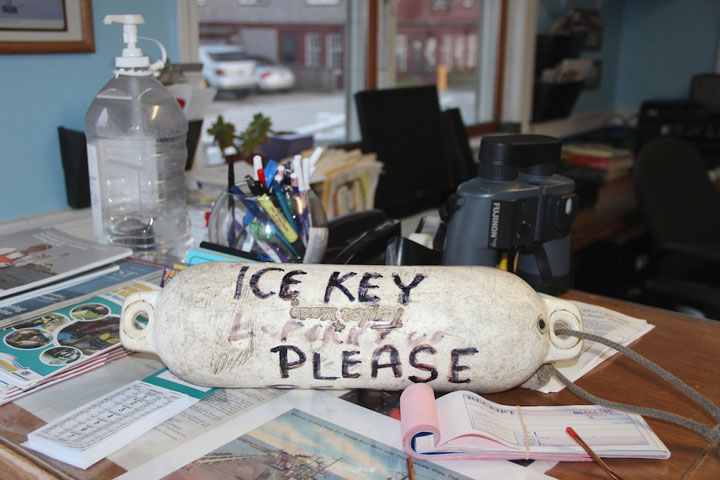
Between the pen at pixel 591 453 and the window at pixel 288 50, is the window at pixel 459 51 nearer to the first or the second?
the window at pixel 288 50

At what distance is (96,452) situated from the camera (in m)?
0.58

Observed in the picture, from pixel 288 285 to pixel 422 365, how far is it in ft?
0.52

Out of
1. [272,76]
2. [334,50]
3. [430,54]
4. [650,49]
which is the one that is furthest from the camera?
[650,49]

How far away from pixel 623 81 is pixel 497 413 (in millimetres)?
3071

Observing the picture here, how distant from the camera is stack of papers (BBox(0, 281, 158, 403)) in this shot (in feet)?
2.29

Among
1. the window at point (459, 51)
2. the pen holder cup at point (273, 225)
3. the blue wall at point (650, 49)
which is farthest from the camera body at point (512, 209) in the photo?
the blue wall at point (650, 49)

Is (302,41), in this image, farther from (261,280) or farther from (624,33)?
(624,33)

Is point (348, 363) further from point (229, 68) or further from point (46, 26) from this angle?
point (229, 68)

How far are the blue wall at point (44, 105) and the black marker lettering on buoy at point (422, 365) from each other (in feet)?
3.04

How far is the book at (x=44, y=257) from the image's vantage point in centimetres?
88

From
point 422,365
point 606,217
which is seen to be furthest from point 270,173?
point 606,217

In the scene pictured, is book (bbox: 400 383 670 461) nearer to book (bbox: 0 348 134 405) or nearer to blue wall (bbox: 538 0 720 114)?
book (bbox: 0 348 134 405)

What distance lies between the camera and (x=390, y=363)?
25.3 inches

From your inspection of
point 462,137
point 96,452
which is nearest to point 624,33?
point 462,137
